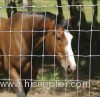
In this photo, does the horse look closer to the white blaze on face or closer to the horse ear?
the horse ear

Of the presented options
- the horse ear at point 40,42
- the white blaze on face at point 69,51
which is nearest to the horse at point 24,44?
the horse ear at point 40,42

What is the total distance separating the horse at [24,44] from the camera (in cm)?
448

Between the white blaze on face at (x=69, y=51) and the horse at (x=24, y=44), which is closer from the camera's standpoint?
the white blaze on face at (x=69, y=51)

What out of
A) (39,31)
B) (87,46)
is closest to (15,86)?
(39,31)

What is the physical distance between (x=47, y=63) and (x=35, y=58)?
11.8 ft

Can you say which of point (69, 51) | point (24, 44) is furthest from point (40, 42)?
point (69, 51)

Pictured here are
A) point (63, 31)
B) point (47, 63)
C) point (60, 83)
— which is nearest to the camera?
point (63, 31)

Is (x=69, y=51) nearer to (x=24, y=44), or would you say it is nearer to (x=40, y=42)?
(x=40, y=42)

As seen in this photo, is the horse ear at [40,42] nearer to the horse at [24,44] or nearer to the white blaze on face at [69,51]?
the horse at [24,44]

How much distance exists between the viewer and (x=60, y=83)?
635 cm

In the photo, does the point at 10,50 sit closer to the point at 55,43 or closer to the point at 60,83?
the point at 55,43

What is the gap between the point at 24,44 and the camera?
4574mm

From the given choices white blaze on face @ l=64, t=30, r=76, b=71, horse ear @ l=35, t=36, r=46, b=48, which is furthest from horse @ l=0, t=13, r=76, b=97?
white blaze on face @ l=64, t=30, r=76, b=71

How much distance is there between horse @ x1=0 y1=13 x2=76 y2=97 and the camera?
14.7 feet
